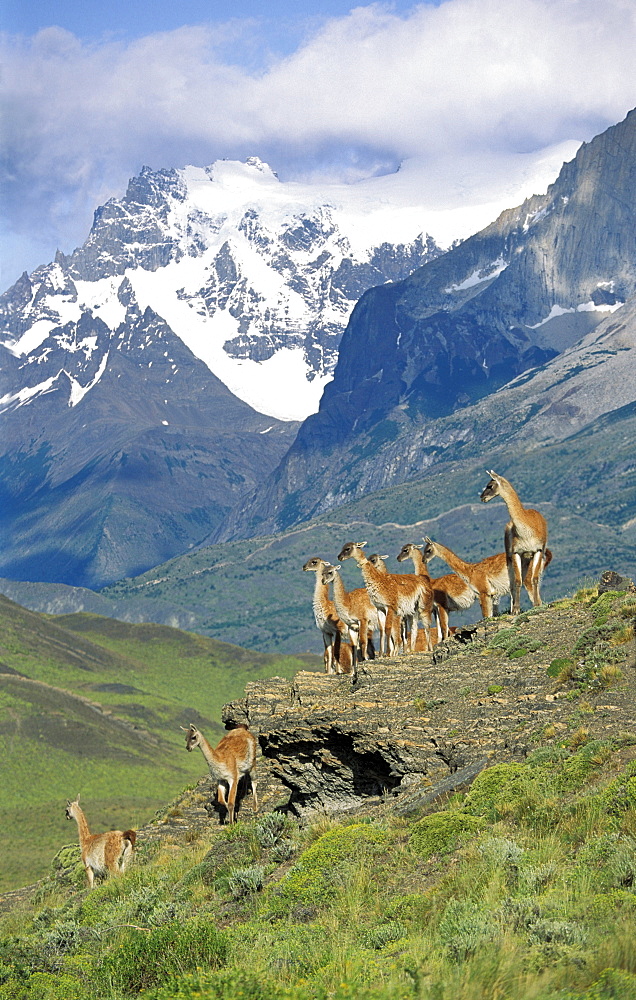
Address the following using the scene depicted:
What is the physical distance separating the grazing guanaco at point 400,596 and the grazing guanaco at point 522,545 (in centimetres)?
285

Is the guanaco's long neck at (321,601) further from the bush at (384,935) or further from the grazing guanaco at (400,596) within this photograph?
the bush at (384,935)

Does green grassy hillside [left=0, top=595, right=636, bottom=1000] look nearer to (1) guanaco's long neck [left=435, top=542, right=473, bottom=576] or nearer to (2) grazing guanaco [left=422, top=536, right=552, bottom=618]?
(2) grazing guanaco [left=422, top=536, right=552, bottom=618]

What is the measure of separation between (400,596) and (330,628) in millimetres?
2575

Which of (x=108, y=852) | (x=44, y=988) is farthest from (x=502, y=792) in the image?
(x=108, y=852)

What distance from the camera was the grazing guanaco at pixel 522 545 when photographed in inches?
1451

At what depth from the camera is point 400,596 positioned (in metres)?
37.4

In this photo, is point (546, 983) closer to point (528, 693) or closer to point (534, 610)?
point (528, 693)

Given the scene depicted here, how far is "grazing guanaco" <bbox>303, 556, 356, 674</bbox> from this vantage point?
37.3 meters

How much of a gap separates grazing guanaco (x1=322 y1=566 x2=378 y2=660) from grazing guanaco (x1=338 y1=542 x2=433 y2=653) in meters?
0.42

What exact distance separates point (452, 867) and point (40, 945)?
8.11m

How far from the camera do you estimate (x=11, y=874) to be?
366 feet

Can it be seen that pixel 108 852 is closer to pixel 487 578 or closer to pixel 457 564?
pixel 457 564

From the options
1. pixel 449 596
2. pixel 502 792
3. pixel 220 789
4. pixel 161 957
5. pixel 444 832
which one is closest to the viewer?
pixel 161 957

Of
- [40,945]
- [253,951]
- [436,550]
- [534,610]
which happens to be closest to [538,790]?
[253,951]
